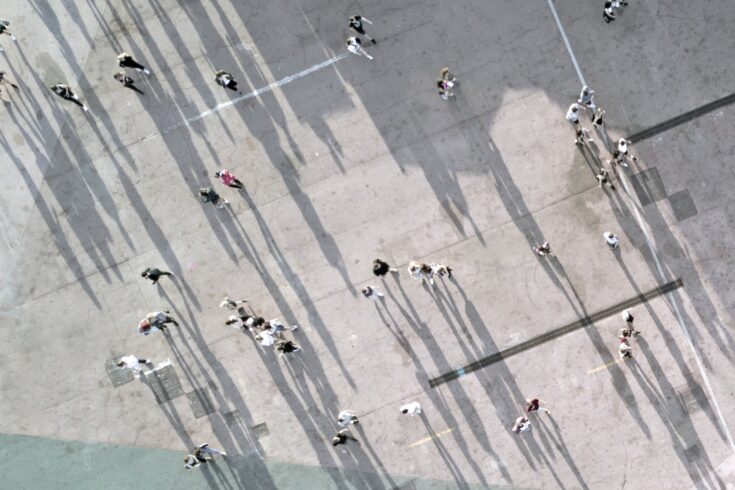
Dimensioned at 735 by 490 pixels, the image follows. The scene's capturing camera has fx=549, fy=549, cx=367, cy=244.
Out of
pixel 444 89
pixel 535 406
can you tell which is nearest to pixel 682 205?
pixel 535 406

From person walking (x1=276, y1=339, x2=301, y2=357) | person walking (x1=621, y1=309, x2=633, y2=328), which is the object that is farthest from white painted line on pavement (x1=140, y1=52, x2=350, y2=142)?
person walking (x1=621, y1=309, x2=633, y2=328)

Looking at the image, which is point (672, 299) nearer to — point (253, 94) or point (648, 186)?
point (648, 186)

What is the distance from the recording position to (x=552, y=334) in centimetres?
1527

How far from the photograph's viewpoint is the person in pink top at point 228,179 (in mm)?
14607

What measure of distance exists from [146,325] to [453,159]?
9.50 m

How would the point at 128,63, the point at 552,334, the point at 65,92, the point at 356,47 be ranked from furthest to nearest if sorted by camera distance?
the point at 552,334
the point at 356,47
the point at 65,92
the point at 128,63

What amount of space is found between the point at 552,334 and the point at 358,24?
10.0 m

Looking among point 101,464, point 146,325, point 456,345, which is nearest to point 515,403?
point 456,345

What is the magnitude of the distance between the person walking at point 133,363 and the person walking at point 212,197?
15.5 ft

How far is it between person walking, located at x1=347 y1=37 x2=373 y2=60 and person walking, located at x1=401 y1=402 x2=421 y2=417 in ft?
31.7

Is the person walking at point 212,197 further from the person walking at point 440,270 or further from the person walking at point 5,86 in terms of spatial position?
the person walking at point 5,86

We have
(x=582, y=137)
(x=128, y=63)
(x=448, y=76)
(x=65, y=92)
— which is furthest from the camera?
(x=582, y=137)

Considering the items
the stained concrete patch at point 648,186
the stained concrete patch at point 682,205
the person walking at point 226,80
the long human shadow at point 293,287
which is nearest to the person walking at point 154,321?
the long human shadow at point 293,287

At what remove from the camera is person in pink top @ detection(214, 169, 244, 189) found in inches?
575
